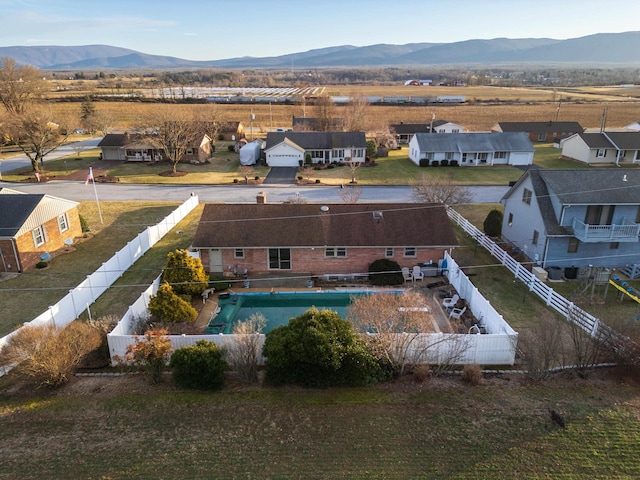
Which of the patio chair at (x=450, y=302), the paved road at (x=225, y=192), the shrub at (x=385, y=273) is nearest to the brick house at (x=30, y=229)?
the paved road at (x=225, y=192)

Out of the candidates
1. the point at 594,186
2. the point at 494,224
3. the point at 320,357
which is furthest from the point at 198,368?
the point at 594,186

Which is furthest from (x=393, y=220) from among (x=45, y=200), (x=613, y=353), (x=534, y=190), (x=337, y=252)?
(x=45, y=200)

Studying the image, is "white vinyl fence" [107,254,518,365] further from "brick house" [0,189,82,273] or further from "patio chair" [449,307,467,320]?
"brick house" [0,189,82,273]

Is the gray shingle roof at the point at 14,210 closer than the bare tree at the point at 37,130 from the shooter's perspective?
Yes

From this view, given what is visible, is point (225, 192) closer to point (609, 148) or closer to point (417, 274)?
point (417, 274)

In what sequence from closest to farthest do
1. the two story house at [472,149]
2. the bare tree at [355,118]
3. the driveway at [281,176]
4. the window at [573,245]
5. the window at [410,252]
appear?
the window at [410,252]
the window at [573,245]
the driveway at [281,176]
the two story house at [472,149]
the bare tree at [355,118]

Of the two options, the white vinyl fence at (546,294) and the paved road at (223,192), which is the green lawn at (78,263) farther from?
the white vinyl fence at (546,294)

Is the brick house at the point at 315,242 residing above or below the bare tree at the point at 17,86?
below
